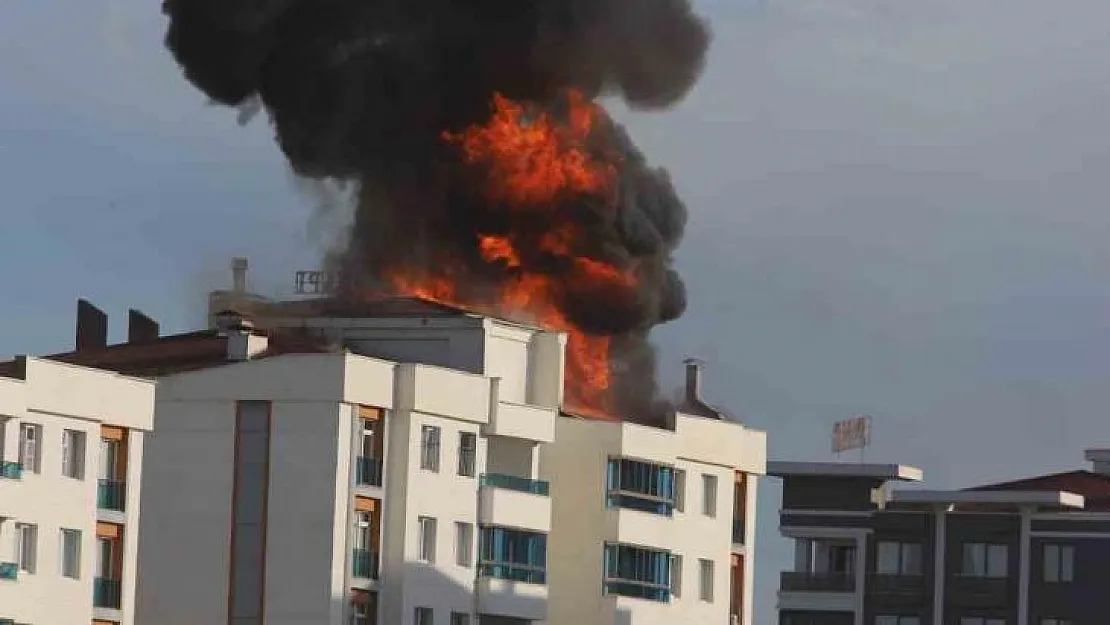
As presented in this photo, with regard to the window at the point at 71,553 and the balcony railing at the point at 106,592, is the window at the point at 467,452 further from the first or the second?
the window at the point at 71,553

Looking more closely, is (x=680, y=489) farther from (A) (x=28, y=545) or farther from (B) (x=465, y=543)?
(A) (x=28, y=545)

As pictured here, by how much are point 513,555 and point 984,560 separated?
32.8 m

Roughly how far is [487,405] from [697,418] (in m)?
11.2

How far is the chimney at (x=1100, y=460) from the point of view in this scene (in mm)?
137250

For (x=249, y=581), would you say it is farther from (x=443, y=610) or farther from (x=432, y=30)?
(x=432, y=30)

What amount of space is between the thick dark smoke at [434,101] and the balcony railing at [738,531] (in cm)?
466

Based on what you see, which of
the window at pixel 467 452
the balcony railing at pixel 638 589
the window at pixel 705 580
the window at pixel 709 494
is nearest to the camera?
the window at pixel 467 452

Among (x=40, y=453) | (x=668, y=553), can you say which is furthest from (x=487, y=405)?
(x=40, y=453)

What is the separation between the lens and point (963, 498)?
419 feet

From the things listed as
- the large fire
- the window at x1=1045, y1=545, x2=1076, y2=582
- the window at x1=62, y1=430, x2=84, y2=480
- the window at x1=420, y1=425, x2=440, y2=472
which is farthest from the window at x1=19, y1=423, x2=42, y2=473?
the window at x1=1045, y1=545, x2=1076, y2=582

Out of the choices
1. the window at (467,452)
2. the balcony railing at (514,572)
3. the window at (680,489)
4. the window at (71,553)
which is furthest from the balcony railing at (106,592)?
the window at (680,489)

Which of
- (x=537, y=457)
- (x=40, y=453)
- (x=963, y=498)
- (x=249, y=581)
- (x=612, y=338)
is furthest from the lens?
(x=963, y=498)

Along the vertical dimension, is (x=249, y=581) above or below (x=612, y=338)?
below

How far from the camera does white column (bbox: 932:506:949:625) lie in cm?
12875
